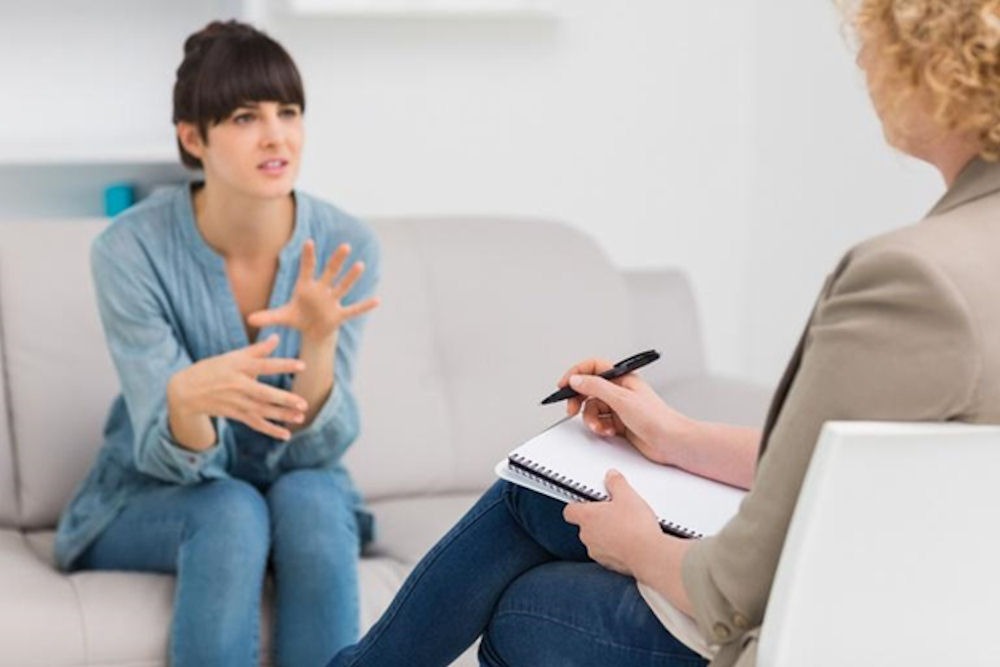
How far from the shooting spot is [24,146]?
330 cm

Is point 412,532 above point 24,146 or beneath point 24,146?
beneath

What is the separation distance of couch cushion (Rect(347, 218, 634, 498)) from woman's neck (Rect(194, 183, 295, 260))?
388 mm

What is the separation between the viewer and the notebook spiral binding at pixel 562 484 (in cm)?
162

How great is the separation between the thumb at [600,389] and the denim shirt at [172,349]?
2.29 ft

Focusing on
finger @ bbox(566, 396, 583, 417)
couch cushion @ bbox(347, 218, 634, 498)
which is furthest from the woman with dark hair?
finger @ bbox(566, 396, 583, 417)

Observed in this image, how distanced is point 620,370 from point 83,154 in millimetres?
1686

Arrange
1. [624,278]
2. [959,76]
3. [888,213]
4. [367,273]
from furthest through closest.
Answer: [888,213] < [624,278] < [367,273] < [959,76]

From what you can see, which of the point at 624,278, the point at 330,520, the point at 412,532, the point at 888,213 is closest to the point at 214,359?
the point at 330,520

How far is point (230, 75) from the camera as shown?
7.99 ft

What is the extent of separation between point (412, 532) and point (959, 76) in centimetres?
145

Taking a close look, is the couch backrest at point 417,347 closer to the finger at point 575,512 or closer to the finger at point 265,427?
the finger at point 265,427

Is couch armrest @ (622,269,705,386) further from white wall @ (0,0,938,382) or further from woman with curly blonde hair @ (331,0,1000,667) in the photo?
woman with curly blonde hair @ (331,0,1000,667)

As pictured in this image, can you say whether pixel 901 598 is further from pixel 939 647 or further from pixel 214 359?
pixel 214 359

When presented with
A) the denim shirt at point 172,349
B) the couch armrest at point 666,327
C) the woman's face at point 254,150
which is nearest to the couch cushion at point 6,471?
the denim shirt at point 172,349
